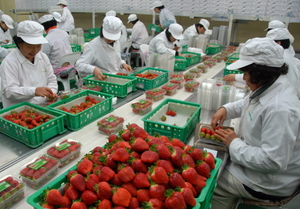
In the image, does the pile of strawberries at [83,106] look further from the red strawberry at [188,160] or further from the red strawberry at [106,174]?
the red strawberry at [188,160]

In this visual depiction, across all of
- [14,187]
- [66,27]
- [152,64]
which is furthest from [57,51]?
[66,27]

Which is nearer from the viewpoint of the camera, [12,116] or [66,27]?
[12,116]

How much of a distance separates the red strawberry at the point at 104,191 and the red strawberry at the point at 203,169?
504mm

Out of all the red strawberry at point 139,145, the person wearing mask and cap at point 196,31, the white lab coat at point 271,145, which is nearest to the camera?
the red strawberry at point 139,145

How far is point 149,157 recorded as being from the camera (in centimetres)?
117

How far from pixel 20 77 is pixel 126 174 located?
186cm

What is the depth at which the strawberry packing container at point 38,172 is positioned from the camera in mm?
1344

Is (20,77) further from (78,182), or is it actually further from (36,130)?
(78,182)

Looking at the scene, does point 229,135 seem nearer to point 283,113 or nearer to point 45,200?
point 283,113

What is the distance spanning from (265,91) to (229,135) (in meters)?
0.38

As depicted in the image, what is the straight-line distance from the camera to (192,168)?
3.98 feet

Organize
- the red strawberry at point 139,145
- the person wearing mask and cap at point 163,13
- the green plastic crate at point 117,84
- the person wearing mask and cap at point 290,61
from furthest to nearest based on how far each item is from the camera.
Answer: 1. the person wearing mask and cap at point 163,13
2. the person wearing mask and cap at point 290,61
3. the green plastic crate at point 117,84
4. the red strawberry at point 139,145

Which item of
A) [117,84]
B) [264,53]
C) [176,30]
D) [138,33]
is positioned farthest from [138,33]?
[264,53]

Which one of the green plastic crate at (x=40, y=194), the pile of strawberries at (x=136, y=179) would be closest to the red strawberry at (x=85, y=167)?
the pile of strawberries at (x=136, y=179)
